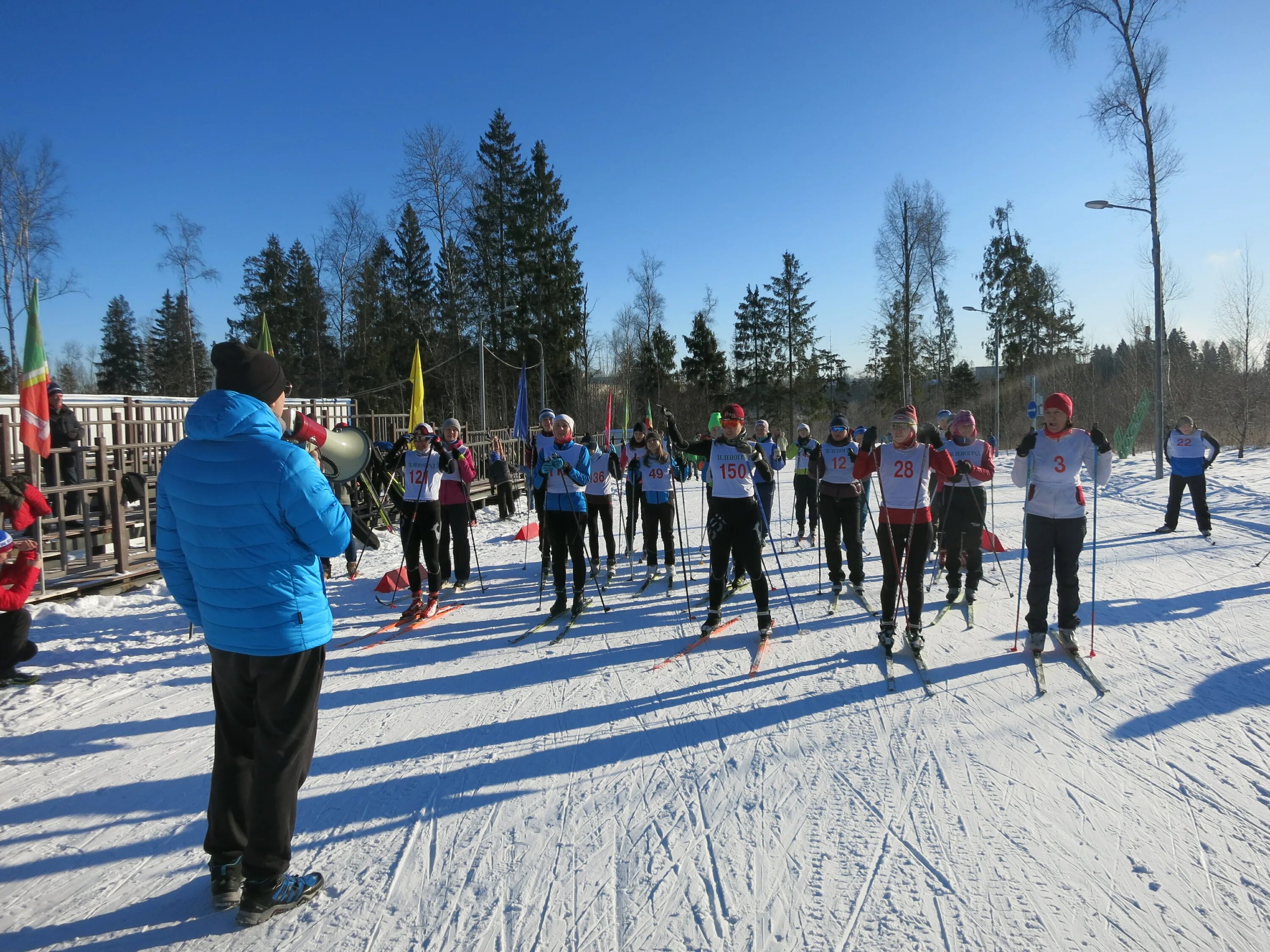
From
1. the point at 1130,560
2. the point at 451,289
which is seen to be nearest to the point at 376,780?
the point at 1130,560

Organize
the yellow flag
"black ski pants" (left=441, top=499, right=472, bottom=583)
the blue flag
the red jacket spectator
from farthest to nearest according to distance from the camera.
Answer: the blue flag → the yellow flag → "black ski pants" (left=441, top=499, right=472, bottom=583) → the red jacket spectator

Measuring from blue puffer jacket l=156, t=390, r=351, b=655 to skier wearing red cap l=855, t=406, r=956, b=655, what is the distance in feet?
14.8

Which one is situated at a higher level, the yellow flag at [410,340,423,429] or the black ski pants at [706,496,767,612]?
the yellow flag at [410,340,423,429]

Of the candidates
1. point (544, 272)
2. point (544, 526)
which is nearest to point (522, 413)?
point (544, 526)

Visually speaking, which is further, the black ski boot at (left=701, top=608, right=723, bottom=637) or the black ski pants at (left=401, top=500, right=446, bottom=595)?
the black ski pants at (left=401, top=500, right=446, bottom=595)

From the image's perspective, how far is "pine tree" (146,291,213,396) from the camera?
1609 inches

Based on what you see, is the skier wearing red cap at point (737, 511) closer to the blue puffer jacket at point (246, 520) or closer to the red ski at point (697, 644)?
the red ski at point (697, 644)

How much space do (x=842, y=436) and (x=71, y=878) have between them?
7.38 meters

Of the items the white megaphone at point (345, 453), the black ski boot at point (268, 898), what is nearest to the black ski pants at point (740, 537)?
the white megaphone at point (345, 453)

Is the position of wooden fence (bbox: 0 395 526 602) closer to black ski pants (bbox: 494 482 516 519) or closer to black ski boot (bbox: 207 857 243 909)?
black ski boot (bbox: 207 857 243 909)

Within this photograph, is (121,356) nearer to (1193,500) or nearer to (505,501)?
(505,501)

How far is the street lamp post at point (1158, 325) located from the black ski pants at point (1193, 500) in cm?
857

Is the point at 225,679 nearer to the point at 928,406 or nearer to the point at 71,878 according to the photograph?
the point at 71,878

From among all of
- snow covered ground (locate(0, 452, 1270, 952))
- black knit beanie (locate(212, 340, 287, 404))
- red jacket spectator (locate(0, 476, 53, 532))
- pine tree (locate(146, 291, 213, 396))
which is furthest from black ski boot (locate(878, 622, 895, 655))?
pine tree (locate(146, 291, 213, 396))
